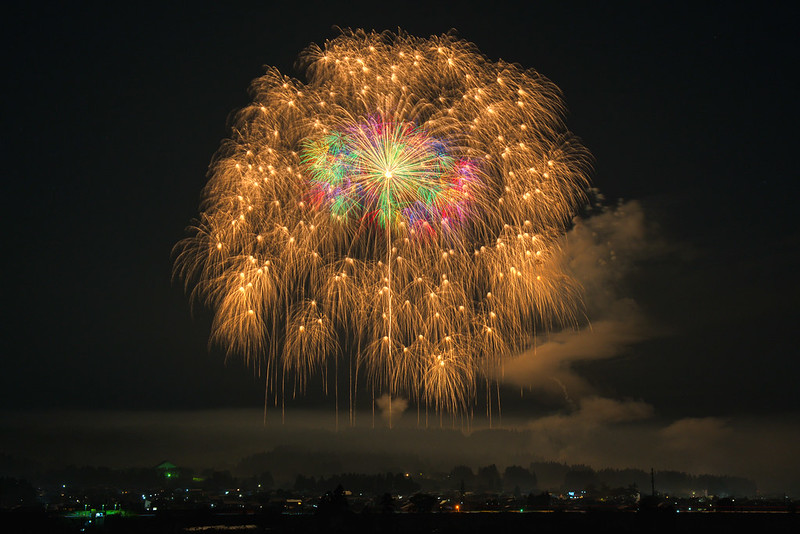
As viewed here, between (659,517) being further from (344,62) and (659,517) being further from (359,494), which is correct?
(359,494)

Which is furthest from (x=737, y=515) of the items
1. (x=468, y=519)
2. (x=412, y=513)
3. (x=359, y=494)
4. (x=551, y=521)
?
(x=359, y=494)

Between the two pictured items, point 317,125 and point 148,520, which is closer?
point 317,125

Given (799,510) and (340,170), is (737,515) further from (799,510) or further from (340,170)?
(340,170)

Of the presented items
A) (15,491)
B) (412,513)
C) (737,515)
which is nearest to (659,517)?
(737,515)

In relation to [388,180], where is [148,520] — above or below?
below

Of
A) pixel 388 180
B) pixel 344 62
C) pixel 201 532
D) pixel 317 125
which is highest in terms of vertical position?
pixel 344 62

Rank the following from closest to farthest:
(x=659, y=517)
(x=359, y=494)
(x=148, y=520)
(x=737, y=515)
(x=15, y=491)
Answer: (x=659, y=517)
(x=148, y=520)
(x=737, y=515)
(x=15, y=491)
(x=359, y=494)

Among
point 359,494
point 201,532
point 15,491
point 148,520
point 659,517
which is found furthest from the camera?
point 359,494
